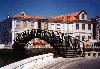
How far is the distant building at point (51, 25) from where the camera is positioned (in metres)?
61.8

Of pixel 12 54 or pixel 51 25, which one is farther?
pixel 51 25

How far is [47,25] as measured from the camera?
212ft

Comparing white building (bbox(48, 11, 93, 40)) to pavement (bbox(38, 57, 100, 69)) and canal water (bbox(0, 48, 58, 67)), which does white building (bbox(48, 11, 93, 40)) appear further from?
pavement (bbox(38, 57, 100, 69))

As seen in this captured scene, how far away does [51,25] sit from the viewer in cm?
6481

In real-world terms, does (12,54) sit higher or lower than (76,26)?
lower

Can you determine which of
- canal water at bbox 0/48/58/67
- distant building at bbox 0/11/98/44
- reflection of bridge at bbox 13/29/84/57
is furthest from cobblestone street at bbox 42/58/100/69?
distant building at bbox 0/11/98/44

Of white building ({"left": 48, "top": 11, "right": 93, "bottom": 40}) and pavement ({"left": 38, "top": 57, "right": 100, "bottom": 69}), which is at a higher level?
white building ({"left": 48, "top": 11, "right": 93, "bottom": 40})

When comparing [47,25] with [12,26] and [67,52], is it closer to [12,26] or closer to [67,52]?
[12,26]

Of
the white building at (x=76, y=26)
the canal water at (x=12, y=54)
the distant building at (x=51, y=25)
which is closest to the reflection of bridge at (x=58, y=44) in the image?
the canal water at (x=12, y=54)

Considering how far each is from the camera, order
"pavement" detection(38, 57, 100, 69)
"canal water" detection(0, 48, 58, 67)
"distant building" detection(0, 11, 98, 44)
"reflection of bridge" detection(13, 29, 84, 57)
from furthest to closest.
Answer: "distant building" detection(0, 11, 98, 44) < "canal water" detection(0, 48, 58, 67) < "reflection of bridge" detection(13, 29, 84, 57) < "pavement" detection(38, 57, 100, 69)

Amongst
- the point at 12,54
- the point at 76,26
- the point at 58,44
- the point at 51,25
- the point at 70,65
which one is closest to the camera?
the point at 70,65

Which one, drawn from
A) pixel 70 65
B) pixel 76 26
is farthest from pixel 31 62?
pixel 76 26

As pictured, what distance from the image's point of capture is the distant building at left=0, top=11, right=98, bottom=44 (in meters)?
61.8

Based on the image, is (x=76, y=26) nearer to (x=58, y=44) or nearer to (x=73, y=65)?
(x=58, y=44)
